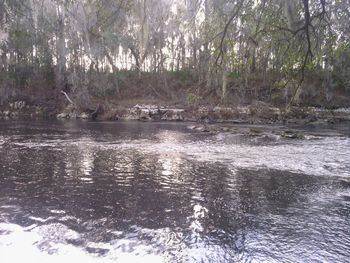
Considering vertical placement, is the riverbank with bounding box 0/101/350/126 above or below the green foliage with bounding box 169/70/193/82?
below

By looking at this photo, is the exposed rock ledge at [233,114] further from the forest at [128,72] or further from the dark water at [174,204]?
the dark water at [174,204]

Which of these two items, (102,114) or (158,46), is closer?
(102,114)

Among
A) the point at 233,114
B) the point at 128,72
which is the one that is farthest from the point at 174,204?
the point at 128,72

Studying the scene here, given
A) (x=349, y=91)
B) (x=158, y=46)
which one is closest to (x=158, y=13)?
(x=158, y=46)

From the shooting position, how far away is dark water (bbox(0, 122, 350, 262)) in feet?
22.9

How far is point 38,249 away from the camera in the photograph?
6.96 metres

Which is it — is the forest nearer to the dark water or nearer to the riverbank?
the riverbank

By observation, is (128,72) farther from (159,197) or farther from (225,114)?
(159,197)

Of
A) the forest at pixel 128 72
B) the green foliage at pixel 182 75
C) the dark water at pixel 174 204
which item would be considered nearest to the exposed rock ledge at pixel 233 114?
the forest at pixel 128 72

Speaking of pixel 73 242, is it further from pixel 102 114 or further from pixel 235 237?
pixel 102 114

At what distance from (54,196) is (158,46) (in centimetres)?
4513

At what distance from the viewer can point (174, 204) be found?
968cm

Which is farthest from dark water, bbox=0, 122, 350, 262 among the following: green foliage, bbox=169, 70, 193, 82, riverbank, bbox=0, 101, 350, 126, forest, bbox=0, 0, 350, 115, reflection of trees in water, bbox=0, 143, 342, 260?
green foliage, bbox=169, 70, 193, 82

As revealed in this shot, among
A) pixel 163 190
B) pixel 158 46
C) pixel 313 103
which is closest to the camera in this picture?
pixel 163 190
